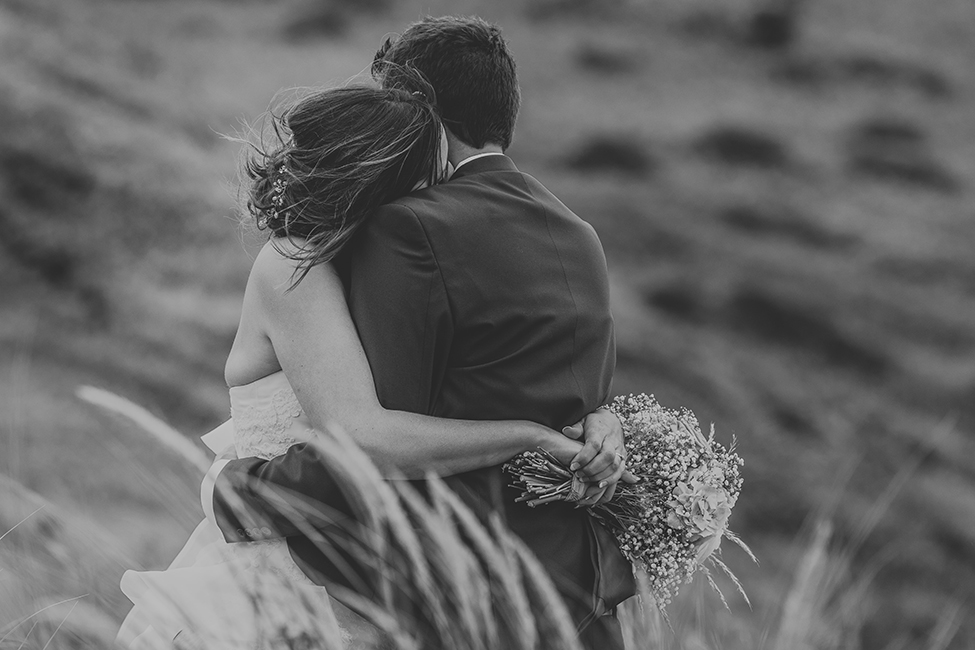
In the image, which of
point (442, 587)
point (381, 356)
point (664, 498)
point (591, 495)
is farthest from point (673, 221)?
point (442, 587)

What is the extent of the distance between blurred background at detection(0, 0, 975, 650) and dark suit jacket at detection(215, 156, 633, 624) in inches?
156

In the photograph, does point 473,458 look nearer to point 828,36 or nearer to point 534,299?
point 534,299

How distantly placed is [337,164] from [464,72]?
52 centimetres

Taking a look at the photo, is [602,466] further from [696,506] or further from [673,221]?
[673,221]

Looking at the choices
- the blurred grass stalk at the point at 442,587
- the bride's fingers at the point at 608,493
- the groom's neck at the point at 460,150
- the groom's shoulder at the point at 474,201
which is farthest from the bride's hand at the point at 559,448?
the groom's neck at the point at 460,150

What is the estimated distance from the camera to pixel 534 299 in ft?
8.59

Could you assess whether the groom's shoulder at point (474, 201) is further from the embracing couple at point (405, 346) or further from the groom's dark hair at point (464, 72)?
the groom's dark hair at point (464, 72)

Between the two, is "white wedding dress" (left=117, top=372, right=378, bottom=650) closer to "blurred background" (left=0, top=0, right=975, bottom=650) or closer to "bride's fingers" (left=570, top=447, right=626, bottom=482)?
"bride's fingers" (left=570, top=447, right=626, bottom=482)

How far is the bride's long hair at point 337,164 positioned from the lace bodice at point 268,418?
36 cm

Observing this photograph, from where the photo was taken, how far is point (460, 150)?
2951mm

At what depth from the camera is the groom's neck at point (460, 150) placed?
294cm

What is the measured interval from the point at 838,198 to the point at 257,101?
1082 cm

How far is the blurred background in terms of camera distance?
470 inches

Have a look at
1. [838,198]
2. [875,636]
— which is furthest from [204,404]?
[838,198]
